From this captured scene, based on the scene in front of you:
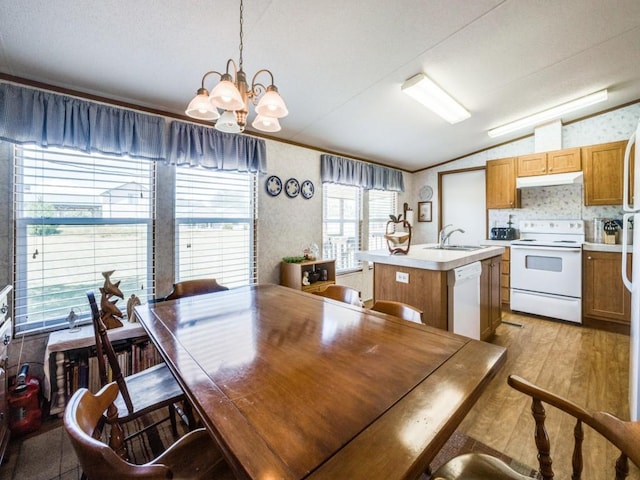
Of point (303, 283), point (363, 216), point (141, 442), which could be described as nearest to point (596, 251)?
point (363, 216)

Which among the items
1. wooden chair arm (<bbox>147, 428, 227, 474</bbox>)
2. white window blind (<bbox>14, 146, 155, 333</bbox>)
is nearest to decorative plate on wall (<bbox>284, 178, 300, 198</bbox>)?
white window blind (<bbox>14, 146, 155, 333</bbox>)

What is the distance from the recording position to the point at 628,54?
103 inches

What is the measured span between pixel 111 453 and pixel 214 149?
2.76 meters

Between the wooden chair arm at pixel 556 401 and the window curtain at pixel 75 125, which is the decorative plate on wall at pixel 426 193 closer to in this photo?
the window curtain at pixel 75 125

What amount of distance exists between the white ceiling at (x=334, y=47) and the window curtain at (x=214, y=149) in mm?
262

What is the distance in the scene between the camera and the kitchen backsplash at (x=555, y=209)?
3.98 m

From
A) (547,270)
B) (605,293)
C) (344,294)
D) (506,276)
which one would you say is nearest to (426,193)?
(506,276)

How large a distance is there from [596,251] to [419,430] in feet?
14.0

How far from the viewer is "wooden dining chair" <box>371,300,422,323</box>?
157cm

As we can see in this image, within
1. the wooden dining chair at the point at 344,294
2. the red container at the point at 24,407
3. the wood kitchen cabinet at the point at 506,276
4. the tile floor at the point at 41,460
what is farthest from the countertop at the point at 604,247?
the red container at the point at 24,407

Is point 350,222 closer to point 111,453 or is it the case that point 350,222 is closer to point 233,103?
point 233,103

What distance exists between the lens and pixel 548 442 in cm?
93

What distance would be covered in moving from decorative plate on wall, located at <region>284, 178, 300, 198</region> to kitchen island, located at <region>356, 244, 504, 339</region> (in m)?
1.36

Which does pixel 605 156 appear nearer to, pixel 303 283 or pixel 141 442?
pixel 303 283
